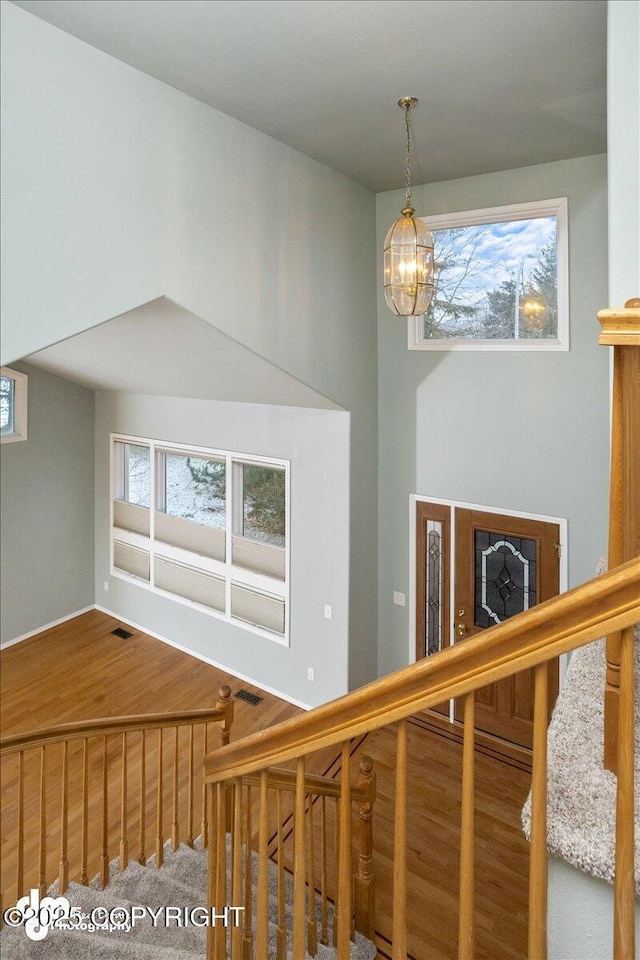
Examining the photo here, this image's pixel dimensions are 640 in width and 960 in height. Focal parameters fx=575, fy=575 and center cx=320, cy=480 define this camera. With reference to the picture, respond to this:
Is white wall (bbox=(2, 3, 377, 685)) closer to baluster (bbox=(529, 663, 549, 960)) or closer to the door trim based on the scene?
the door trim

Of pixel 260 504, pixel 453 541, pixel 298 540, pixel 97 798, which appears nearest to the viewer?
pixel 97 798

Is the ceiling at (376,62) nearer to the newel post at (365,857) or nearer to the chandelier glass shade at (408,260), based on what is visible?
the chandelier glass shade at (408,260)

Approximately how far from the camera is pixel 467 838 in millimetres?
977

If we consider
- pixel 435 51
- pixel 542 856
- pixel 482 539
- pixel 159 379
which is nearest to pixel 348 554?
pixel 482 539

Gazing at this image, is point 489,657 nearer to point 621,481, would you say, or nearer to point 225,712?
point 621,481

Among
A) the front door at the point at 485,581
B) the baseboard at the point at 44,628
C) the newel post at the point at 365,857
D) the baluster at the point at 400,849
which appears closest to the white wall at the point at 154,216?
the front door at the point at 485,581

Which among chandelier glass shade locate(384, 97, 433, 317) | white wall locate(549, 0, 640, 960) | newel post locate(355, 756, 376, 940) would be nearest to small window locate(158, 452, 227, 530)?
chandelier glass shade locate(384, 97, 433, 317)

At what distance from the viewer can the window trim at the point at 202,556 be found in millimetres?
5602

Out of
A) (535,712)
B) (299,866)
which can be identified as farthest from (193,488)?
(535,712)

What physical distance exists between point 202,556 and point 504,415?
11.8ft

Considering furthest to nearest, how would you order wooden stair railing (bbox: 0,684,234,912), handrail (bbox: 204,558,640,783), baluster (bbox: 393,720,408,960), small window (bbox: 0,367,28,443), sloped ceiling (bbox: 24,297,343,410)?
small window (bbox: 0,367,28,443) → sloped ceiling (bbox: 24,297,343,410) → wooden stair railing (bbox: 0,684,234,912) → baluster (bbox: 393,720,408,960) → handrail (bbox: 204,558,640,783)

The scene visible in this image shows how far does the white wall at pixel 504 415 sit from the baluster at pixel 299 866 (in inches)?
143

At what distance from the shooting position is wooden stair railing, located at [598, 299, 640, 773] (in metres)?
1.11

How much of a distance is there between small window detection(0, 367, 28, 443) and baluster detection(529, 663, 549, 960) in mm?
6792
